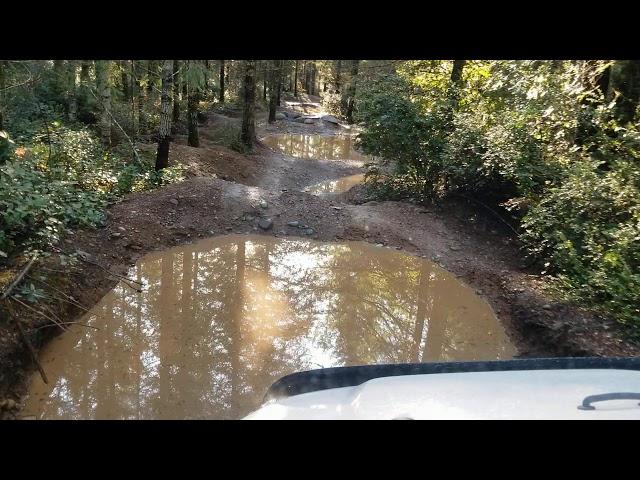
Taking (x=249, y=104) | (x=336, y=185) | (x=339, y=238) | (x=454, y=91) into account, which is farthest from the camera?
(x=249, y=104)

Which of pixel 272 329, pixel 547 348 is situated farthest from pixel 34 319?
pixel 547 348

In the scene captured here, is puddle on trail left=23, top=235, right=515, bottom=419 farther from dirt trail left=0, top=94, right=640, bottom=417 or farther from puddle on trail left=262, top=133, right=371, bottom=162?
puddle on trail left=262, top=133, right=371, bottom=162

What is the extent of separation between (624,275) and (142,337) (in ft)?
20.0

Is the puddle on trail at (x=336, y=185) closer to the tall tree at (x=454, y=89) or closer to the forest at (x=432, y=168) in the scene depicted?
the forest at (x=432, y=168)

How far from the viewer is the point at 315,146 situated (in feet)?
83.4

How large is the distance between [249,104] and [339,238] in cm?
1033

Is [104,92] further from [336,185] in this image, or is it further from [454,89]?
[454,89]

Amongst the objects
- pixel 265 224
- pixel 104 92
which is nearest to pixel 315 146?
pixel 104 92

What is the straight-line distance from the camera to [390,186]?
512 inches

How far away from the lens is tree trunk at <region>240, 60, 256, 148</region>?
17.6m

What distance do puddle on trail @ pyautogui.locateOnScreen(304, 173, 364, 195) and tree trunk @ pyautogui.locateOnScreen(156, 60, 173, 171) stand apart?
205 inches

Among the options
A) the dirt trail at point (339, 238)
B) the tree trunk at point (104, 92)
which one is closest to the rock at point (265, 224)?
the dirt trail at point (339, 238)

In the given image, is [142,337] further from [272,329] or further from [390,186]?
[390,186]

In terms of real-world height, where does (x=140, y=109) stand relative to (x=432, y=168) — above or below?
below
